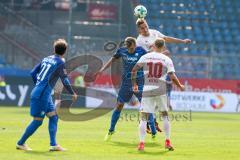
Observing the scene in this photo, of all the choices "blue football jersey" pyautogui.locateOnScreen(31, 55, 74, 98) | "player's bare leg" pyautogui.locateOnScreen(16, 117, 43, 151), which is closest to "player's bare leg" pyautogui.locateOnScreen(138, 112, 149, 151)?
"blue football jersey" pyautogui.locateOnScreen(31, 55, 74, 98)

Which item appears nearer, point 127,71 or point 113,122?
point 113,122

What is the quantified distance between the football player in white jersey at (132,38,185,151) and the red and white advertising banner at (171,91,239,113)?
20.7 meters

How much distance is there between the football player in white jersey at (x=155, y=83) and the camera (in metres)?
13.2

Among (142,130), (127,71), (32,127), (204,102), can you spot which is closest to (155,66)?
(142,130)

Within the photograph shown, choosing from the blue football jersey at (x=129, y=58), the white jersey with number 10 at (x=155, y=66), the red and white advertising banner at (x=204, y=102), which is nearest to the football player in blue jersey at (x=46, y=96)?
the white jersey with number 10 at (x=155, y=66)

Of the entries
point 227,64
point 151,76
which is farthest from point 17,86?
point 151,76

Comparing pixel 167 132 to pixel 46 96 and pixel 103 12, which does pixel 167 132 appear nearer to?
pixel 46 96

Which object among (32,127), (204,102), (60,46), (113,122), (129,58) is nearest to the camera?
(60,46)

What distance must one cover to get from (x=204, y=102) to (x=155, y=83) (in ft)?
71.1

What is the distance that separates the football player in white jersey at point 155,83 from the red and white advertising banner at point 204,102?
20.7 meters

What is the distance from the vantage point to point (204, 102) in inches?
1367

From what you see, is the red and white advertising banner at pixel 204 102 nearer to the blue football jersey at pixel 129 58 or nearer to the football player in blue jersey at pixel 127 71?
the football player in blue jersey at pixel 127 71

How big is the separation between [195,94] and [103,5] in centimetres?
805

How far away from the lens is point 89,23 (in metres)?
38.0
